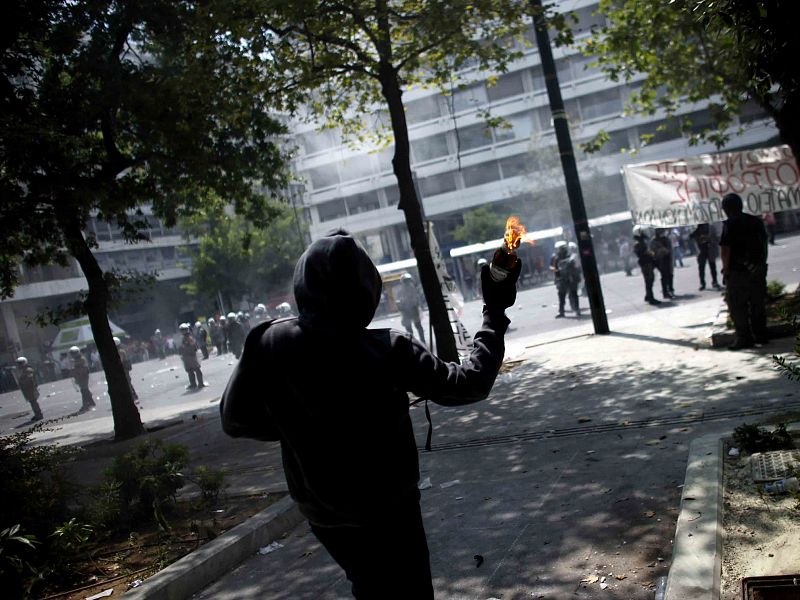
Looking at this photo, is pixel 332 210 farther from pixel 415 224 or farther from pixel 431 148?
pixel 415 224

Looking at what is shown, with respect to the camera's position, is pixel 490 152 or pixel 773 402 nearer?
pixel 773 402

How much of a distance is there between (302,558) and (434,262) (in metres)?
7.09

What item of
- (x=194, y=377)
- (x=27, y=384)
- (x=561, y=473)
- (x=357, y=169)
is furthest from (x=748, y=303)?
(x=357, y=169)

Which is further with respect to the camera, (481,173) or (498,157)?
(481,173)

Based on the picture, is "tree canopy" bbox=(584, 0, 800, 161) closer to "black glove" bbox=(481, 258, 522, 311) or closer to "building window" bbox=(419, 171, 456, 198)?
"black glove" bbox=(481, 258, 522, 311)

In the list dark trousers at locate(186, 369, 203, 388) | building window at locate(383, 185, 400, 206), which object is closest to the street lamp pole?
dark trousers at locate(186, 369, 203, 388)

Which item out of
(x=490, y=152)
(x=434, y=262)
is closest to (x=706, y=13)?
(x=434, y=262)

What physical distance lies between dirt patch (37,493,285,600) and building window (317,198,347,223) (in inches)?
1970

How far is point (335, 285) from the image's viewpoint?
7.02 ft

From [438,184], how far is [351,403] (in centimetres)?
5166

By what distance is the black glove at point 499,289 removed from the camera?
228cm

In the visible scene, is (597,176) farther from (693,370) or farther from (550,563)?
(550,563)

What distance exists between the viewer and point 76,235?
446 inches

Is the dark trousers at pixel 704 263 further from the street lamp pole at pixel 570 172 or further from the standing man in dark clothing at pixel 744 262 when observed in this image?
the standing man in dark clothing at pixel 744 262
